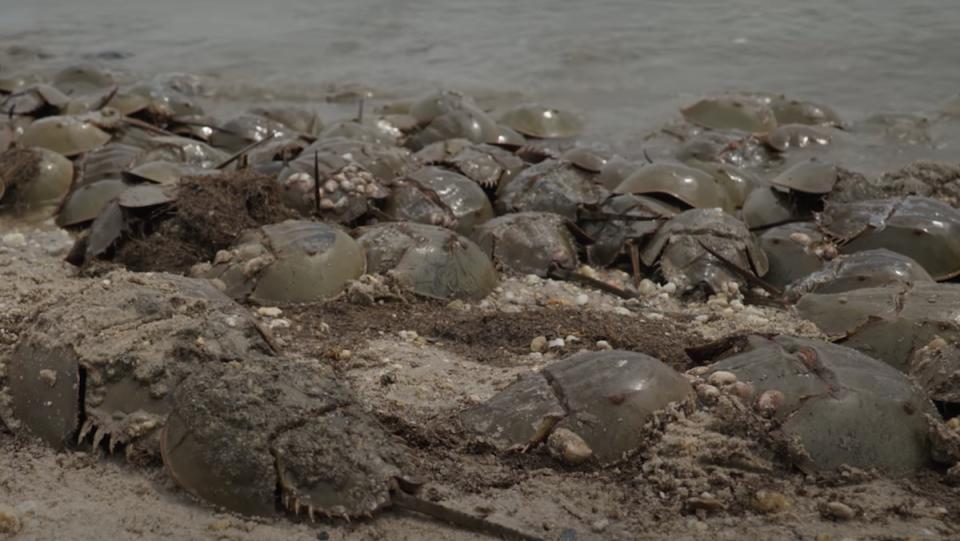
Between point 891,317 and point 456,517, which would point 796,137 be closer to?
point 891,317

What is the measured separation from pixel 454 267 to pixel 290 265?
617 millimetres

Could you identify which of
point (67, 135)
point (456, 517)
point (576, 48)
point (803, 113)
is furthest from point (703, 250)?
point (576, 48)

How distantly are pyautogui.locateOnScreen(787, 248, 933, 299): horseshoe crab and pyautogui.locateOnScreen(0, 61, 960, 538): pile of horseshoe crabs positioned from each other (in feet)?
0.04

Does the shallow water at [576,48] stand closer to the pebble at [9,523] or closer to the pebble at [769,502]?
the pebble at [769,502]

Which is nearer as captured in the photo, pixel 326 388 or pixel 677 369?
pixel 326 388

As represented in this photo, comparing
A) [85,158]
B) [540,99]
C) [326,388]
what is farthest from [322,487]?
[540,99]

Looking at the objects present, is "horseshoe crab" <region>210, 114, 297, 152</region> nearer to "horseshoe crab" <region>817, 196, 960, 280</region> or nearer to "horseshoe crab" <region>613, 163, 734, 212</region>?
"horseshoe crab" <region>613, 163, 734, 212</region>

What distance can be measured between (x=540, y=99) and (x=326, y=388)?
19.0 feet

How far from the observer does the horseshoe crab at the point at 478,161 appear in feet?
16.0

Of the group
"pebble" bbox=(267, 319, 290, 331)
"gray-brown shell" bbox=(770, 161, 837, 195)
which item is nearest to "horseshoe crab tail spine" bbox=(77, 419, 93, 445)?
"pebble" bbox=(267, 319, 290, 331)

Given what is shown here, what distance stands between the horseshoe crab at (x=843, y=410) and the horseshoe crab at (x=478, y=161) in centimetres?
244

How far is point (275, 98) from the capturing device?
849 cm

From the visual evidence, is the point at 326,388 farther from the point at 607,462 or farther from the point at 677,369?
the point at 677,369

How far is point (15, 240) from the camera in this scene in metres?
4.61
